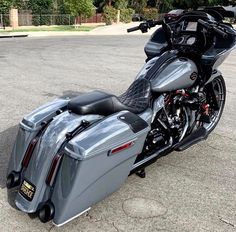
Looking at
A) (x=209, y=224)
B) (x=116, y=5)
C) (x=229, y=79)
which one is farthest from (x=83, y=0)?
(x=209, y=224)

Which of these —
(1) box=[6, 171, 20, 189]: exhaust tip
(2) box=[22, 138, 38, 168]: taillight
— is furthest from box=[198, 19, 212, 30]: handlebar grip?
(1) box=[6, 171, 20, 189]: exhaust tip

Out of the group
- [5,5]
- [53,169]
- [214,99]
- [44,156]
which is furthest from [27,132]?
[5,5]

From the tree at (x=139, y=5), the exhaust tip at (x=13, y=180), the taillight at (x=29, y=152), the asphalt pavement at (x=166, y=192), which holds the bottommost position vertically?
the tree at (x=139, y=5)

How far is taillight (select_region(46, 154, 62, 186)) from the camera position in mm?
3025

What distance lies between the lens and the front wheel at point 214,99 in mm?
5008

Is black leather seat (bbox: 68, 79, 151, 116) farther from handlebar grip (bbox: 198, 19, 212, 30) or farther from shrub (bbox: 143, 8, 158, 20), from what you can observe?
shrub (bbox: 143, 8, 158, 20)

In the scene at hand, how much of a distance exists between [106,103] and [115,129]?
0.32 meters

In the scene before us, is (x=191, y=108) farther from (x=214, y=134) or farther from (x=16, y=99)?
(x=16, y=99)

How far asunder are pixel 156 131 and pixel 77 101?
106cm

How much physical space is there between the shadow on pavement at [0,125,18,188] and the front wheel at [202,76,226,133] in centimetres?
255

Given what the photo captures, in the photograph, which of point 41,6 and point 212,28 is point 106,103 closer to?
point 212,28

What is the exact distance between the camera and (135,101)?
3754 mm

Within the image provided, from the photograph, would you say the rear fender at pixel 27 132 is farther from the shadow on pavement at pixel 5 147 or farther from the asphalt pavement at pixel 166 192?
the shadow on pavement at pixel 5 147

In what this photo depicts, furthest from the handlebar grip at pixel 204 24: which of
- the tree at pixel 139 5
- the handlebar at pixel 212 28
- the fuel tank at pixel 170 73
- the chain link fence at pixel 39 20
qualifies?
the tree at pixel 139 5
